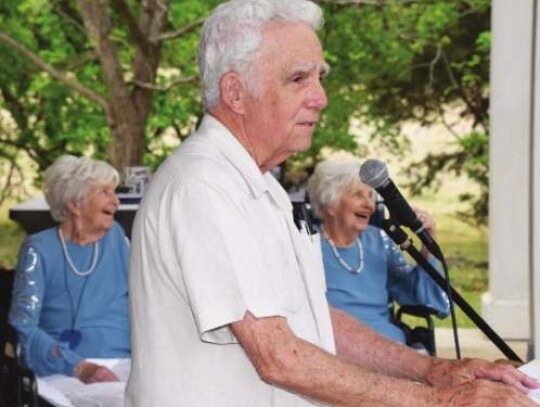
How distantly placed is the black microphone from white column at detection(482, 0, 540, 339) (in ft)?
16.0

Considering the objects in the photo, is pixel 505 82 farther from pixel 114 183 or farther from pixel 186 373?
pixel 186 373

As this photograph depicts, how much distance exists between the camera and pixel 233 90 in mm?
2033

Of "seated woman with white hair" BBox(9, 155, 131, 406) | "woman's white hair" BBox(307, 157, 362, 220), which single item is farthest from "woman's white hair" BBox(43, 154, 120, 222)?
"woman's white hair" BBox(307, 157, 362, 220)

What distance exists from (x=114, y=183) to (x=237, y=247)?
2595 millimetres

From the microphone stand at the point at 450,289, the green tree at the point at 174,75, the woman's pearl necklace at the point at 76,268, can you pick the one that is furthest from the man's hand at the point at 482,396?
the green tree at the point at 174,75

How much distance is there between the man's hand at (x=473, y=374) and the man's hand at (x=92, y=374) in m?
1.85

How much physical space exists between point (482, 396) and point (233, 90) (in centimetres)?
61

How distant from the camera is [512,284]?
7.41 meters

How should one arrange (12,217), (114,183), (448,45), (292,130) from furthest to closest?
(448,45), (12,217), (114,183), (292,130)

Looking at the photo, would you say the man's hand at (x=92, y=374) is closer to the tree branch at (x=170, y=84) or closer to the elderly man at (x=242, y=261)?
the elderly man at (x=242, y=261)

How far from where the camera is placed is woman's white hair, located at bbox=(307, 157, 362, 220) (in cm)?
453

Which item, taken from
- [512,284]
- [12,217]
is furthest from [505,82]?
[12,217]

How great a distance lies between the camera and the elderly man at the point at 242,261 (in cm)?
192

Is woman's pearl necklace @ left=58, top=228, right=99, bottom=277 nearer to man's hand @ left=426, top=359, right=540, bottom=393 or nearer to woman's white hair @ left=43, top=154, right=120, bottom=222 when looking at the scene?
woman's white hair @ left=43, top=154, right=120, bottom=222
